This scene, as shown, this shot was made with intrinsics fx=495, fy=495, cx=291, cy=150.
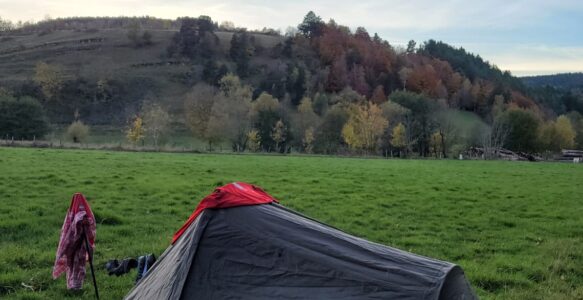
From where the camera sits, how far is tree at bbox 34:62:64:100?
9519 cm

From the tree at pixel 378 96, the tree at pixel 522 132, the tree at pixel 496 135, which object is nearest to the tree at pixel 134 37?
the tree at pixel 378 96

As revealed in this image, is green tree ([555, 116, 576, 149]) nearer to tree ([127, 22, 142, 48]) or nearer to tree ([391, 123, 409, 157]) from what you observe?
tree ([391, 123, 409, 157])

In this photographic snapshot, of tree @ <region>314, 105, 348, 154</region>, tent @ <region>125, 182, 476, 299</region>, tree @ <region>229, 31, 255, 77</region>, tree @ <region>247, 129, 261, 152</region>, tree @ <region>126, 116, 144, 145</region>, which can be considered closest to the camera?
tent @ <region>125, 182, 476, 299</region>

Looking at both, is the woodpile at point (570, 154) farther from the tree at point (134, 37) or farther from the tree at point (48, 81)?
the tree at point (134, 37)

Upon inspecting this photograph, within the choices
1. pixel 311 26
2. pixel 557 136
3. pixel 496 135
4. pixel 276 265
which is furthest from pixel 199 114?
pixel 311 26

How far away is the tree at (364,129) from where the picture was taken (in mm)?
66750

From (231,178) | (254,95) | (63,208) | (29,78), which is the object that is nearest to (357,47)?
(254,95)

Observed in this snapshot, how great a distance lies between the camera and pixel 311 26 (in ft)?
469

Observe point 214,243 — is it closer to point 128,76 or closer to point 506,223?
point 506,223

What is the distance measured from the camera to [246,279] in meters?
4.68

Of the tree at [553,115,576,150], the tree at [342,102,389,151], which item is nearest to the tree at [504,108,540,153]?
the tree at [553,115,576,150]

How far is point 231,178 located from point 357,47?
4436 inches

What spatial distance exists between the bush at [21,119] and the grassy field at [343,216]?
145ft

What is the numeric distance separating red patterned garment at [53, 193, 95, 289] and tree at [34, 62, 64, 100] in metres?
98.3
